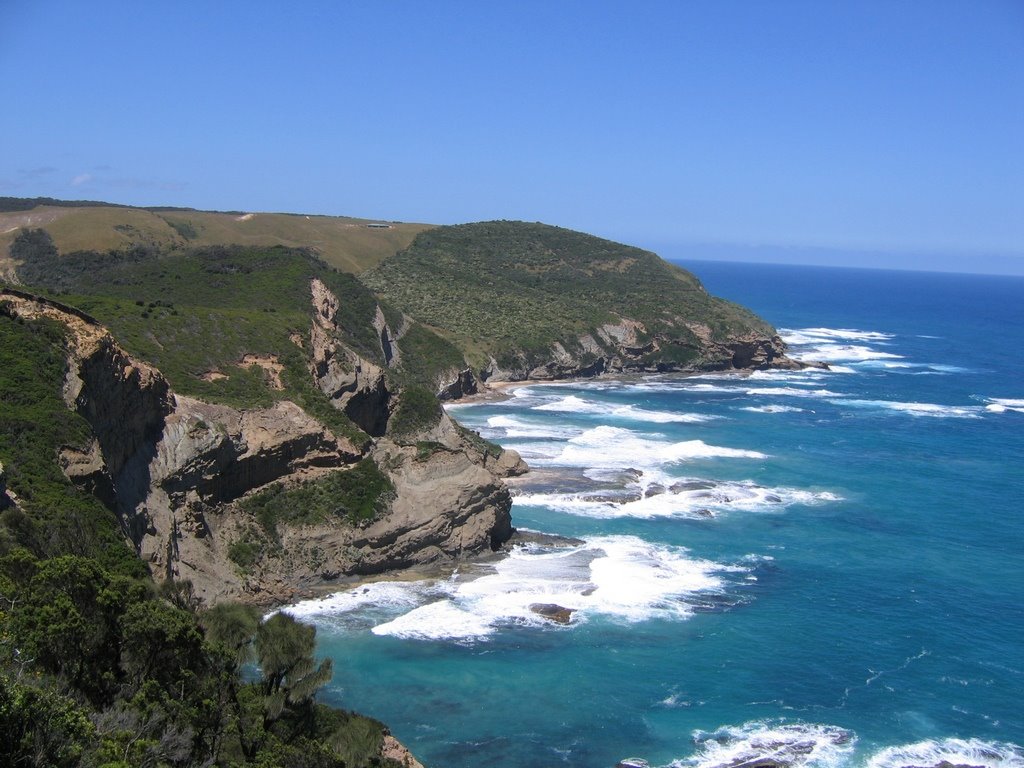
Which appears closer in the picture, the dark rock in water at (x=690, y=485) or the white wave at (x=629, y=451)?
the dark rock in water at (x=690, y=485)

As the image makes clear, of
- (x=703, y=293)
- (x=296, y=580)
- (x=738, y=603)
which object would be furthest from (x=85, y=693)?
(x=703, y=293)

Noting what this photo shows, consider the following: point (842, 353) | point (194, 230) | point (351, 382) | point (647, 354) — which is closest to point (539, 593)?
point (351, 382)

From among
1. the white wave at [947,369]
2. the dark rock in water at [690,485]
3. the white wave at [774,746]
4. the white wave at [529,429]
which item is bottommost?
the white wave at [774,746]

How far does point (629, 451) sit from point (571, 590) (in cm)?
2750

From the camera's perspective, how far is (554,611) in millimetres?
39938

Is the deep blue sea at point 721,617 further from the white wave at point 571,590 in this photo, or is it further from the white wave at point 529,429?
the white wave at point 529,429

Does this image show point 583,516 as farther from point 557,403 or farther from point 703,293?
point 703,293

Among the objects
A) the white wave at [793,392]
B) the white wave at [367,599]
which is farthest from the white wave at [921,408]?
the white wave at [367,599]

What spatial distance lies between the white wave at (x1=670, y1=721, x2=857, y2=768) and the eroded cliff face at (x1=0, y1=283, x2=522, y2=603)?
17.2 meters

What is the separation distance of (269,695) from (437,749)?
26.9 feet

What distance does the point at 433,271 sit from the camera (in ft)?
443

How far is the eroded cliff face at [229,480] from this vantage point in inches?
1505

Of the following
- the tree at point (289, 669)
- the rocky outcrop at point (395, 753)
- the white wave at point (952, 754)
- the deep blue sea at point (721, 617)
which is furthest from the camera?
the deep blue sea at point (721, 617)

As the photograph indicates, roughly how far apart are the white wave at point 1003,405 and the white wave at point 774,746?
6727 centimetres
